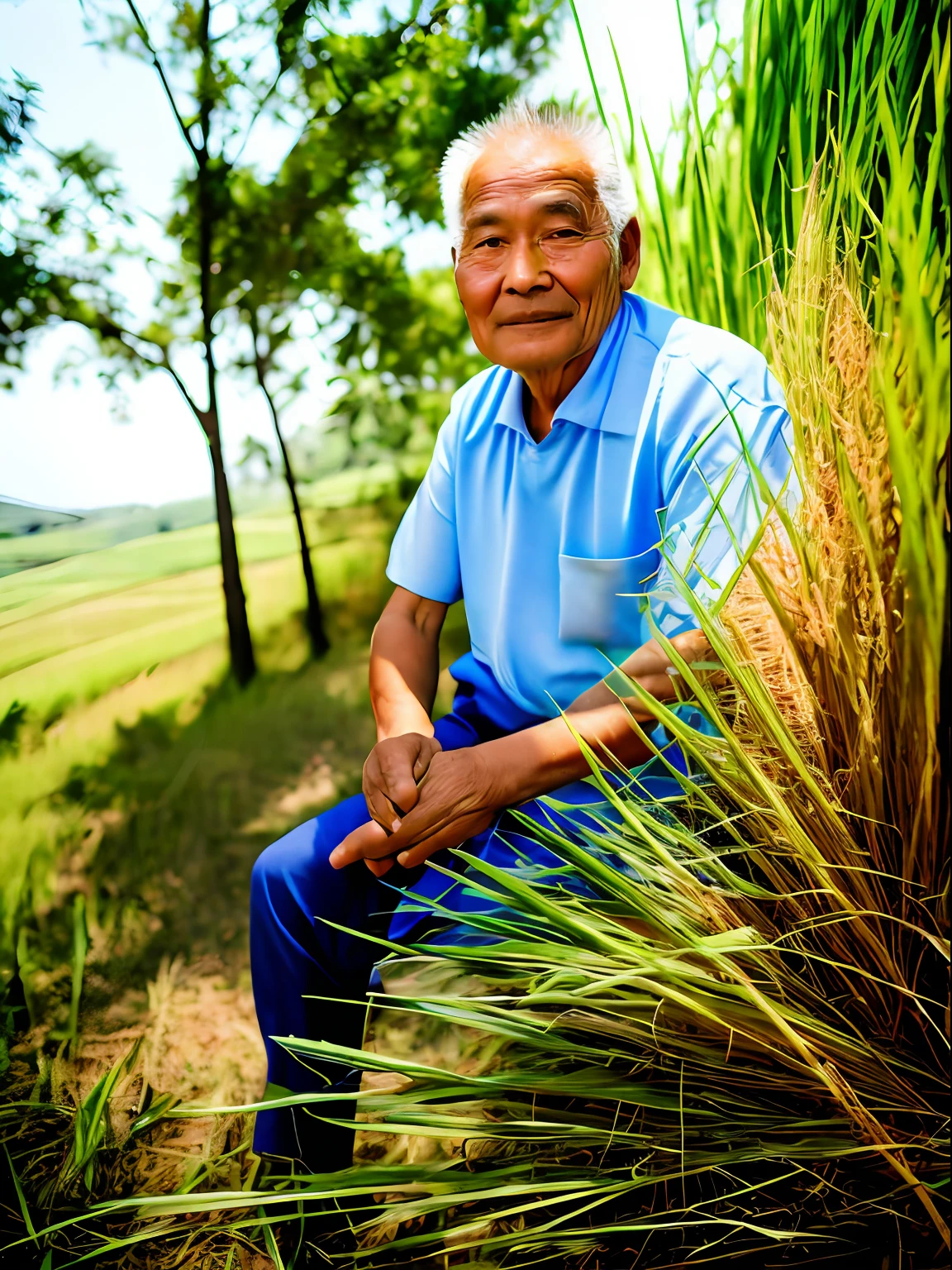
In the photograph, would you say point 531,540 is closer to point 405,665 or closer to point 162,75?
point 405,665

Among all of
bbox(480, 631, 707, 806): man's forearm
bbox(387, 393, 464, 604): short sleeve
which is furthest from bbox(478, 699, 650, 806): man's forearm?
bbox(387, 393, 464, 604): short sleeve

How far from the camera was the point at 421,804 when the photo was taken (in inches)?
47.3

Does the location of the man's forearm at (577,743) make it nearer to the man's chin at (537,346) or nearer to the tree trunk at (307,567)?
the man's chin at (537,346)

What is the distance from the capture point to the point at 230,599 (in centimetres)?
177

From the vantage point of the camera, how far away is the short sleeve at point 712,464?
3.61 feet

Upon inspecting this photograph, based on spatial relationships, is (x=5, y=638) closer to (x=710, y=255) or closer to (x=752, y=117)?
(x=710, y=255)

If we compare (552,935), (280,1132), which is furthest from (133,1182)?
(552,935)

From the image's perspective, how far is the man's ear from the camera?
1317 millimetres

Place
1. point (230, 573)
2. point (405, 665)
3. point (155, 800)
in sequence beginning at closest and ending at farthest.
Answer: point (405, 665) → point (155, 800) → point (230, 573)

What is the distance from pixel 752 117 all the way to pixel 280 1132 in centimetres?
175

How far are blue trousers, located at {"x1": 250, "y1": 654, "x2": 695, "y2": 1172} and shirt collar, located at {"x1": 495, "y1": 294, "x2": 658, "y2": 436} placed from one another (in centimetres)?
56

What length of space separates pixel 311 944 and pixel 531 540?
2.36 feet

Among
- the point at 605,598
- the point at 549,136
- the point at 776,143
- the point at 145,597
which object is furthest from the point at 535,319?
the point at 145,597

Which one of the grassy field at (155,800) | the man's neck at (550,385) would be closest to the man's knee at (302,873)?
the grassy field at (155,800)
